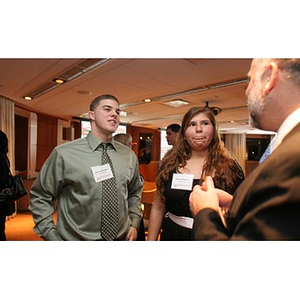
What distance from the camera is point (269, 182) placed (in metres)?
0.54

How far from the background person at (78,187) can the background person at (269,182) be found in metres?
0.60

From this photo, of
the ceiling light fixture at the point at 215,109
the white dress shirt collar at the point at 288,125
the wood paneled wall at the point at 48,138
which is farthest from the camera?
the wood paneled wall at the point at 48,138

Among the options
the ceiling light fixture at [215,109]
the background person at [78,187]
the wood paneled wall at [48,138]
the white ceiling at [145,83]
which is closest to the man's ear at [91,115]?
the background person at [78,187]

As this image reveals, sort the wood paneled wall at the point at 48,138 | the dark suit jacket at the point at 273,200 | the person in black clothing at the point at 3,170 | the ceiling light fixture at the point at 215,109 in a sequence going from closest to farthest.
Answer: the dark suit jacket at the point at 273,200 < the ceiling light fixture at the point at 215,109 < the person in black clothing at the point at 3,170 < the wood paneled wall at the point at 48,138

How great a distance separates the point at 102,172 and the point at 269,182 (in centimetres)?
87

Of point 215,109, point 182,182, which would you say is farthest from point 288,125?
point 215,109

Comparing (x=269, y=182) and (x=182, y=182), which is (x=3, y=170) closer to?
(x=182, y=182)

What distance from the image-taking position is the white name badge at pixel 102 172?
1223 mm

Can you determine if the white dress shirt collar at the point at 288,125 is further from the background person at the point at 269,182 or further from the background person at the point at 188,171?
the background person at the point at 188,171
